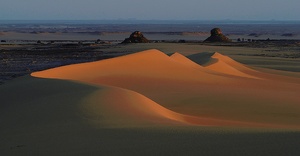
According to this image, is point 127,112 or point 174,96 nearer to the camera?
point 127,112

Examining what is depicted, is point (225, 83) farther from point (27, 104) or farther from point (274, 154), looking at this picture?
point (274, 154)

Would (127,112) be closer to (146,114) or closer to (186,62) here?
(146,114)

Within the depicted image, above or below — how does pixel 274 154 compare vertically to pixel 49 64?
above

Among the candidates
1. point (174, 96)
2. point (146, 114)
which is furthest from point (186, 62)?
point (146, 114)

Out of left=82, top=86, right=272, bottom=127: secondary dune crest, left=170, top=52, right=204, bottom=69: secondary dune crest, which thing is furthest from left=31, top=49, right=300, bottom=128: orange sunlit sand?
left=170, top=52, right=204, bottom=69: secondary dune crest

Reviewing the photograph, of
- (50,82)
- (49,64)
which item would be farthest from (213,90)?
(49,64)
